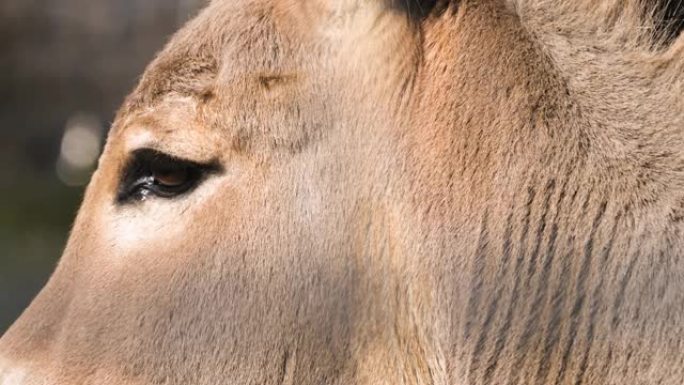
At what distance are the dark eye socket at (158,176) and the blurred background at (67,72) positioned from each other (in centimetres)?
836

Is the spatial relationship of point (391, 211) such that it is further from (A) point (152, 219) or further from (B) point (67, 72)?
(B) point (67, 72)

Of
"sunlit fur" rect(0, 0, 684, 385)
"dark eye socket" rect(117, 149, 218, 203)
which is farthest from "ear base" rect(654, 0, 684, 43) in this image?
"dark eye socket" rect(117, 149, 218, 203)

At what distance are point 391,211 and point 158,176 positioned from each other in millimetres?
→ 525

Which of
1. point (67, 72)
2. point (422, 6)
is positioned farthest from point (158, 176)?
point (67, 72)

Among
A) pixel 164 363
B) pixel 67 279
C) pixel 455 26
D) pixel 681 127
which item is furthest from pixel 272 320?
pixel 681 127

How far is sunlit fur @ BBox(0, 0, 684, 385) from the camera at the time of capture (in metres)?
2.38

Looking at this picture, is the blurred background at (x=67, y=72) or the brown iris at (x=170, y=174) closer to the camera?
the brown iris at (x=170, y=174)

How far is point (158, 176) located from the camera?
2750mm

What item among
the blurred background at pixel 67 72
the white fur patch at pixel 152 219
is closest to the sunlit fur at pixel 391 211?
the white fur patch at pixel 152 219

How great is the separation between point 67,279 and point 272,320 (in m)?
0.52

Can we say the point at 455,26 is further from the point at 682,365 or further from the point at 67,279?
the point at 67,279

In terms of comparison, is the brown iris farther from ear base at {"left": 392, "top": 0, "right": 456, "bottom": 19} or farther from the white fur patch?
ear base at {"left": 392, "top": 0, "right": 456, "bottom": 19}

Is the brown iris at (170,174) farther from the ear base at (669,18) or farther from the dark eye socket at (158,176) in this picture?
the ear base at (669,18)

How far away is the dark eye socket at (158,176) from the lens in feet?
8.89
